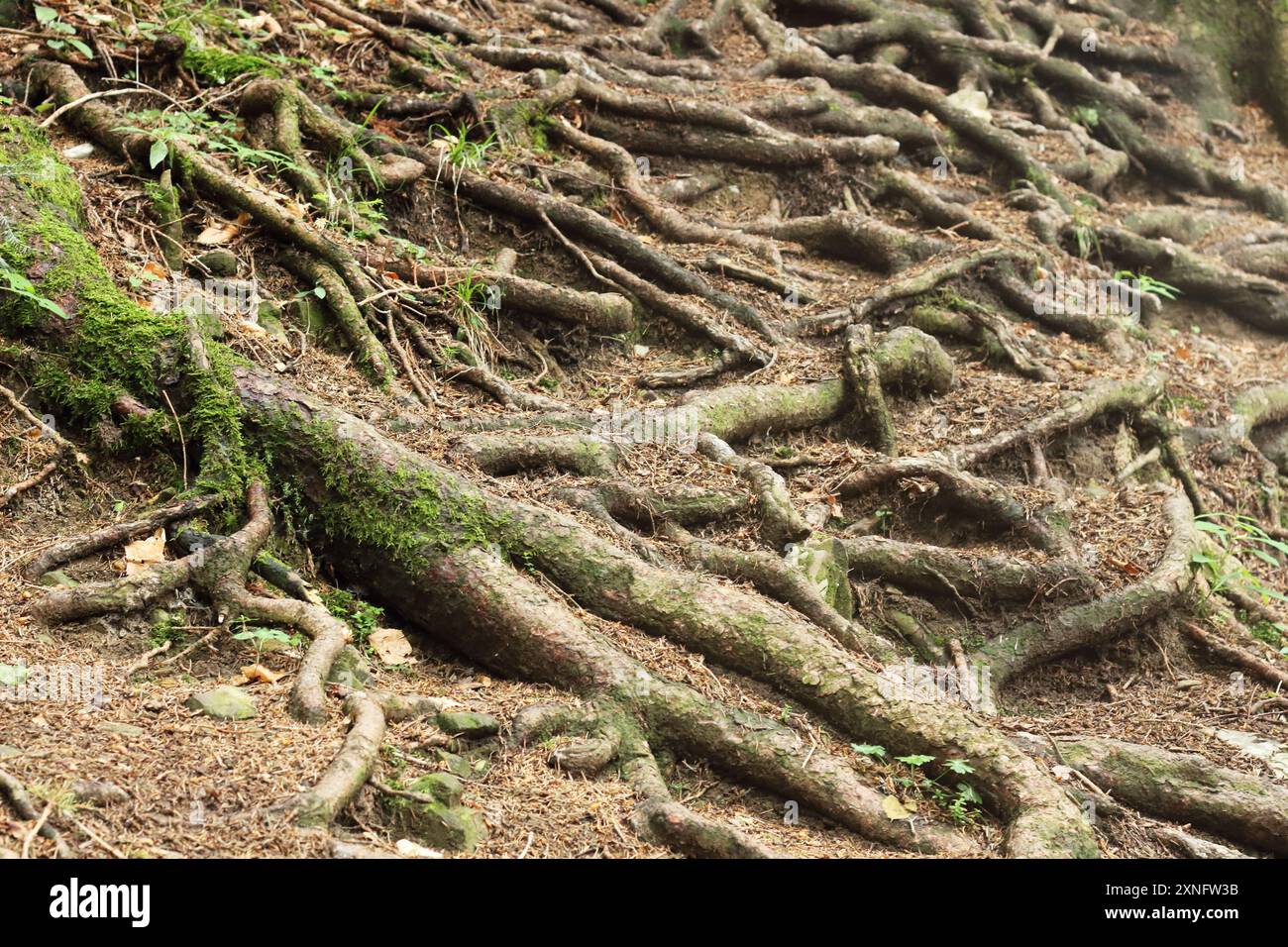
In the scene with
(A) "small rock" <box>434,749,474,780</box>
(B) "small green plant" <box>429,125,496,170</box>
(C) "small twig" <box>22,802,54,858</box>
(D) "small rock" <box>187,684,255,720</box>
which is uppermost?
(B) "small green plant" <box>429,125,496,170</box>

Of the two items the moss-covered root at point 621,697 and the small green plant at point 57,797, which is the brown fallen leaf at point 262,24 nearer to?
the moss-covered root at point 621,697

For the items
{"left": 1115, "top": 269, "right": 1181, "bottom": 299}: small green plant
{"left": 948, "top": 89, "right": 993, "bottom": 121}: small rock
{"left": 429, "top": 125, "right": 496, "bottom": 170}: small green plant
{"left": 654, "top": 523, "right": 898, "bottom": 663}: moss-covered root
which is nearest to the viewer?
{"left": 654, "top": 523, "right": 898, "bottom": 663}: moss-covered root

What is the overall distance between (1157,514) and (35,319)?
19.5 feet

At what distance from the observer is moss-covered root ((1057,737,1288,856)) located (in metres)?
4.94

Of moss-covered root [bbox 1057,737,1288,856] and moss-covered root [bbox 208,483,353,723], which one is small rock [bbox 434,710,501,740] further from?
moss-covered root [bbox 1057,737,1288,856]

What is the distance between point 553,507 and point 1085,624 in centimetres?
281

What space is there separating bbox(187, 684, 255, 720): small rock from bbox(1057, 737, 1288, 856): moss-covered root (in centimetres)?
331

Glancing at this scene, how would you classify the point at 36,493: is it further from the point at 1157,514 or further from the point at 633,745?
the point at 1157,514

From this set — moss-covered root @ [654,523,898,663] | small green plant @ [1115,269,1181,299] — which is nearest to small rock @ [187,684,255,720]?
moss-covered root @ [654,523,898,663]

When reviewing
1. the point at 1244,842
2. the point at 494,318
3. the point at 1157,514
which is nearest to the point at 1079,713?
the point at 1244,842

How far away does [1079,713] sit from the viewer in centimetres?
581

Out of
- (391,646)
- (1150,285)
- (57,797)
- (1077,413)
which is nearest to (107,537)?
(391,646)

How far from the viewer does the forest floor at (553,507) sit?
3.69 meters

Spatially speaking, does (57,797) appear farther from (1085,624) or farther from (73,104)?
(1085,624)
